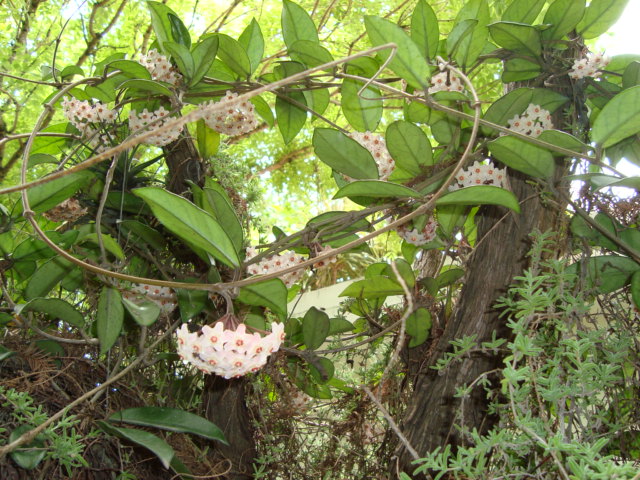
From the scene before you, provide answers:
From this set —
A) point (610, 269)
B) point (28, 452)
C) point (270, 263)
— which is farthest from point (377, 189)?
point (28, 452)

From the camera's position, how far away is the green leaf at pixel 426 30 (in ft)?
3.08

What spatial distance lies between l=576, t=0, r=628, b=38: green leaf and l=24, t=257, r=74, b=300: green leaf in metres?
0.86

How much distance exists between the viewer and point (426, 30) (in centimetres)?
95

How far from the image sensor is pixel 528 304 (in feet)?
2.31

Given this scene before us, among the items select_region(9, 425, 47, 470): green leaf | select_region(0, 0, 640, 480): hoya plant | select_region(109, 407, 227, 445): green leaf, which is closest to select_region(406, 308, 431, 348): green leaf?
select_region(0, 0, 640, 480): hoya plant

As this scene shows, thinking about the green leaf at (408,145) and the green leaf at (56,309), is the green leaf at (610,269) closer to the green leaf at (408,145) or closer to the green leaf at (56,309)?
the green leaf at (408,145)

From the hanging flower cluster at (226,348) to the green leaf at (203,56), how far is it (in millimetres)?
417

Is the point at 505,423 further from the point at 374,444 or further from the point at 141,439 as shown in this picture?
the point at 141,439

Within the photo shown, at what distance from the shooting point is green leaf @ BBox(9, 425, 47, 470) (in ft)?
2.51

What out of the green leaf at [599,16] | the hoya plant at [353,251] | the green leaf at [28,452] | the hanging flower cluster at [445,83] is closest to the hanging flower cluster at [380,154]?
the hoya plant at [353,251]

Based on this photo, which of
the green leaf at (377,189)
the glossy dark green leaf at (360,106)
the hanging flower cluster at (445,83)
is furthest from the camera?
the glossy dark green leaf at (360,106)

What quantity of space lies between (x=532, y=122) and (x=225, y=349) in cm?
53

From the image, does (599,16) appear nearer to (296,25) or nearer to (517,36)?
(517,36)

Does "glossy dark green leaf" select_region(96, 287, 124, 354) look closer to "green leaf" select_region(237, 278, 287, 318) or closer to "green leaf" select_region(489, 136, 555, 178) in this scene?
"green leaf" select_region(237, 278, 287, 318)
